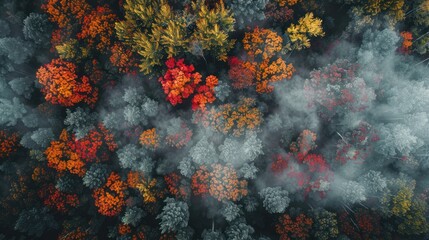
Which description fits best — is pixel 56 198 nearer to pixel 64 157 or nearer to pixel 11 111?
pixel 64 157

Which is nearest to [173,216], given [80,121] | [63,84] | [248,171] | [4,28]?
[248,171]

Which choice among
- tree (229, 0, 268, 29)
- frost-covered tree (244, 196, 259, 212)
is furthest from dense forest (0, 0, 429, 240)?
frost-covered tree (244, 196, 259, 212)

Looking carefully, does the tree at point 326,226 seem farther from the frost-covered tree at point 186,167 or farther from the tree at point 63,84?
the tree at point 63,84

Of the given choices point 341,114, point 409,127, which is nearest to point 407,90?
point 409,127

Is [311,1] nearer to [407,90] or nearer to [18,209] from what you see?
[407,90]

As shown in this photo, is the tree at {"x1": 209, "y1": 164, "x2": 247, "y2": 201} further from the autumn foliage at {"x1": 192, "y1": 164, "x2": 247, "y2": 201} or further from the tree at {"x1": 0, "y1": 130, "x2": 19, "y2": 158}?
the tree at {"x1": 0, "y1": 130, "x2": 19, "y2": 158}

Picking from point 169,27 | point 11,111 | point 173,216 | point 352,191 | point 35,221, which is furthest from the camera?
point 11,111

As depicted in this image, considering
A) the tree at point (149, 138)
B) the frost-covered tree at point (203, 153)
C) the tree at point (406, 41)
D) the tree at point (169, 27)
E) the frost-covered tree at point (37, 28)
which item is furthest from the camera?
the tree at point (406, 41)

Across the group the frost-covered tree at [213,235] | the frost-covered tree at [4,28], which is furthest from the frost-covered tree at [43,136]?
the frost-covered tree at [213,235]
